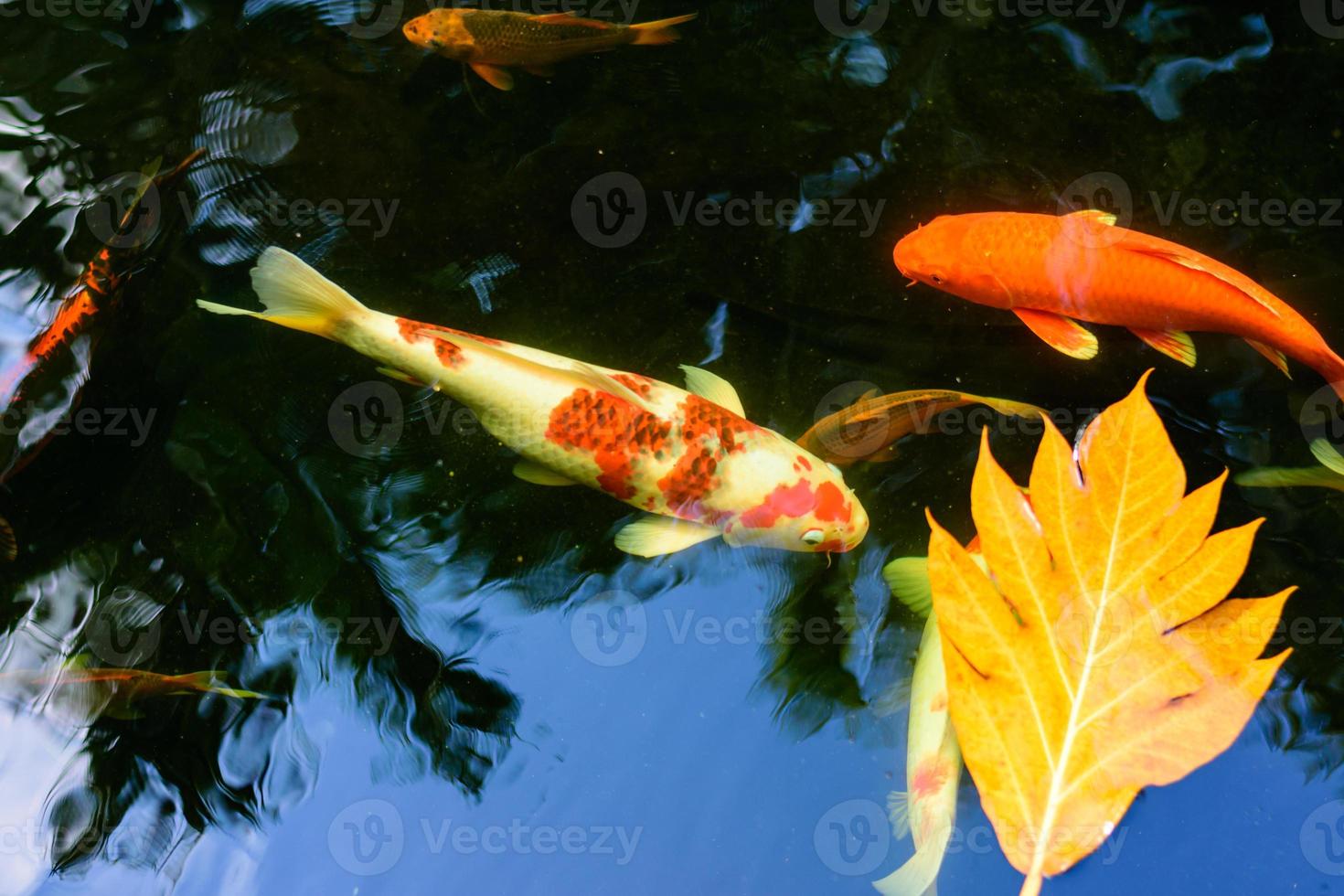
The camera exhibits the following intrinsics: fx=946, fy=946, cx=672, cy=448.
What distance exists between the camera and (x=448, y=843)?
7.76ft

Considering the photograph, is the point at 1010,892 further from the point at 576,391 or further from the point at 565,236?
the point at 565,236

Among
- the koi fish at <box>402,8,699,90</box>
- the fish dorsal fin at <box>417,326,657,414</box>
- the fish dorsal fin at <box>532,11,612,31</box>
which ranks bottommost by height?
the fish dorsal fin at <box>417,326,657,414</box>

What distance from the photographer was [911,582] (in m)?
2.54

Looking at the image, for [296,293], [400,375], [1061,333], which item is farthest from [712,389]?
[296,293]

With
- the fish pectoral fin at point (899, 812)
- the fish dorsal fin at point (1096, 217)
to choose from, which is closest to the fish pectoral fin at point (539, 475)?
the fish pectoral fin at point (899, 812)

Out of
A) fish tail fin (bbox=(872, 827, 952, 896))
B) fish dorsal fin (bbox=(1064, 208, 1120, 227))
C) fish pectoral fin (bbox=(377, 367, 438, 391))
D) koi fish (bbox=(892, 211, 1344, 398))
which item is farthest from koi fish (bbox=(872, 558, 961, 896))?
fish pectoral fin (bbox=(377, 367, 438, 391))

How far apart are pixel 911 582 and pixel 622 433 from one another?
87 cm

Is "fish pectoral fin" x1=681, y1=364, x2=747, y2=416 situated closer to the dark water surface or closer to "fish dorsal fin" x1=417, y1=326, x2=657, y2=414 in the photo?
the dark water surface

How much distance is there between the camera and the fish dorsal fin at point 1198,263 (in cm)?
248

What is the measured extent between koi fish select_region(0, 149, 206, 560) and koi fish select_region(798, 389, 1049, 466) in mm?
2161

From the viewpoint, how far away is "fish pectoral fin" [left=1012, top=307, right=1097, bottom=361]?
2680 millimetres

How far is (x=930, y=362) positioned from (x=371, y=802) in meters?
1.98

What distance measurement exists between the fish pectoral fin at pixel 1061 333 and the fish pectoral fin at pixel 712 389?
85cm

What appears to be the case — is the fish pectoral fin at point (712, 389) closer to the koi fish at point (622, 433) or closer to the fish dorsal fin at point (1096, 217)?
the koi fish at point (622, 433)
